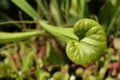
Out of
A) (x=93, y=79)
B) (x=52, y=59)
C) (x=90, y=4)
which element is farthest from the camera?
(x=90, y=4)

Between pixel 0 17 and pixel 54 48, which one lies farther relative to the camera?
pixel 0 17

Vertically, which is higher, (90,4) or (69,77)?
(90,4)

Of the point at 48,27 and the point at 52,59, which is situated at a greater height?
the point at 48,27

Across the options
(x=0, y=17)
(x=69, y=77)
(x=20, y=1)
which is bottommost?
(x=69, y=77)

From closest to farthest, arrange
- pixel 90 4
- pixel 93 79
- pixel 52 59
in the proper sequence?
pixel 93 79
pixel 52 59
pixel 90 4

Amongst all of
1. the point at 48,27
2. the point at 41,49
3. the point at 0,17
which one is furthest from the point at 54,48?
the point at 0,17

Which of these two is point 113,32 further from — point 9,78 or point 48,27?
point 9,78

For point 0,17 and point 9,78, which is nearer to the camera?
point 9,78

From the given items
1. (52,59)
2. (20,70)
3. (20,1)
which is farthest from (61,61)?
(20,1)

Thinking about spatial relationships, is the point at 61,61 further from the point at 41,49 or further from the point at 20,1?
the point at 20,1
